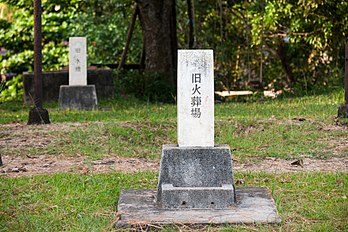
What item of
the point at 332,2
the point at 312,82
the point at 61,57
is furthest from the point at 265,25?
the point at 61,57

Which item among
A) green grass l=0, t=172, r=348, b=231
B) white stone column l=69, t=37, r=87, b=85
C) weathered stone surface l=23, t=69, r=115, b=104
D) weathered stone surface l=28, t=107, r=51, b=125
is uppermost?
white stone column l=69, t=37, r=87, b=85

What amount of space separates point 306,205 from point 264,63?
1905 centimetres

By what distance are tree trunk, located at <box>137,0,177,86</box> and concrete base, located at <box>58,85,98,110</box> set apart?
324cm

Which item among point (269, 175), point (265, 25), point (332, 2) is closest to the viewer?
point (269, 175)

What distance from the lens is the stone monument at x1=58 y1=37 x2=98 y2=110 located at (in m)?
15.2

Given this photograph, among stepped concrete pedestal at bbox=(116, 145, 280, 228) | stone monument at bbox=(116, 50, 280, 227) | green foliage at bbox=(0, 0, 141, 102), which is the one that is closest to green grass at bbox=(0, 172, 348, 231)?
stepped concrete pedestal at bbox=(116, 145, 280, 228)

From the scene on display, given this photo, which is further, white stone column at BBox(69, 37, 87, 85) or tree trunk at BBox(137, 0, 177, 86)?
tree trunk at BBox(137, 0, 177, 86)

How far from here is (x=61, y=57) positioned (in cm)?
2308

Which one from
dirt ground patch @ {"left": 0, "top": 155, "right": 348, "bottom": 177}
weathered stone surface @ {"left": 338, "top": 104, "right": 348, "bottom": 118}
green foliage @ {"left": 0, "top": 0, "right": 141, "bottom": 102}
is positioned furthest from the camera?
green foliage @ {"left": 0, "top": 0, "right": 141, "bottom": 102}

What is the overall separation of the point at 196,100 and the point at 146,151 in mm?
3204

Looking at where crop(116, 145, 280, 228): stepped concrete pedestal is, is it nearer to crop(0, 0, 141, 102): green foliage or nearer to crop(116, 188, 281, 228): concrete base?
crop(116, 188, 281, 228): concrete base

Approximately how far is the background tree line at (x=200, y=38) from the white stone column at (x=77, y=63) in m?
2.39

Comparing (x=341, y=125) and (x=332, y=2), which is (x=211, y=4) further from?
(x=341, y=125)

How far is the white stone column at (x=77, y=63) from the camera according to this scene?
51.3 ft
